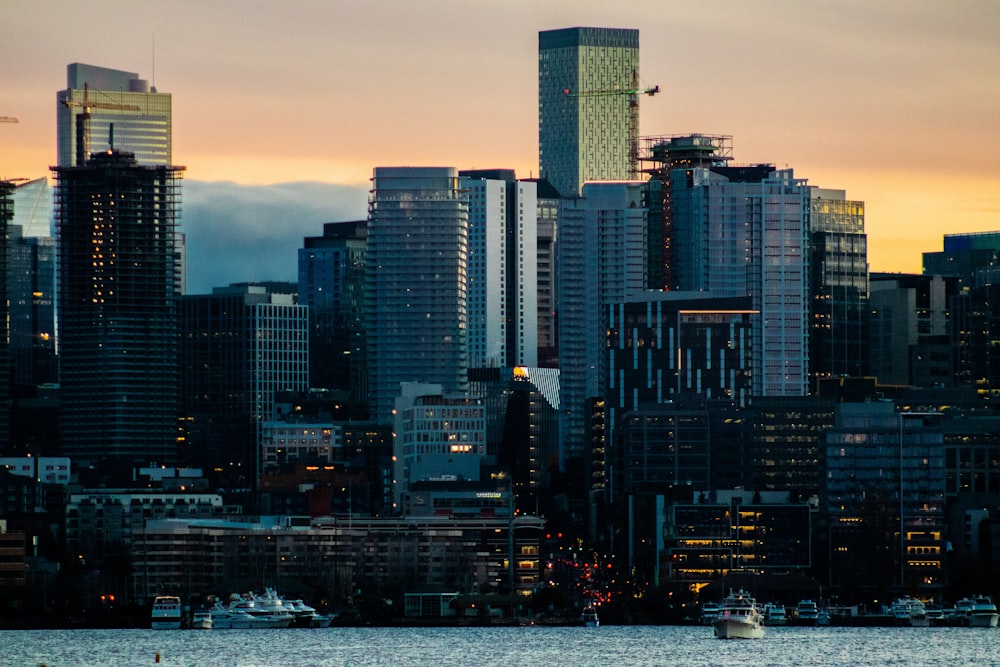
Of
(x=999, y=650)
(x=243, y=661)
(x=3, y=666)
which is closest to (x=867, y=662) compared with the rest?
(x=999, y=650)

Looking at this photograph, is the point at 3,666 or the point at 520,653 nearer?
the point at 3,666

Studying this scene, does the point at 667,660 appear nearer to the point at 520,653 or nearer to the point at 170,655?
the point at 520,653

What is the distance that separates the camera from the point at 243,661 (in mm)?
186250

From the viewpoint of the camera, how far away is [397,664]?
601ft

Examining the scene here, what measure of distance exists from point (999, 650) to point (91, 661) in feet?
229

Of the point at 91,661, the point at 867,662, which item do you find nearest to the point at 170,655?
the point at 91,661

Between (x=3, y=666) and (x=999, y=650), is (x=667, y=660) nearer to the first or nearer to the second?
(x=999, y=650)

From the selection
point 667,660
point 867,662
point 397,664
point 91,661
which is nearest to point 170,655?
point 91,661

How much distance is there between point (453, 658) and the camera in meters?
190

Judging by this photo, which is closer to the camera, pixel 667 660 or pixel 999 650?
pixel 667 660

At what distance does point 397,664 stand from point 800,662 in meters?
29.0

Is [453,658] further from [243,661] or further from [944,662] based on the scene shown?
[944,662]

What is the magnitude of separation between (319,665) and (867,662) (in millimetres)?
39478

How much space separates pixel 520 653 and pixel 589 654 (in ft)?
17.8
